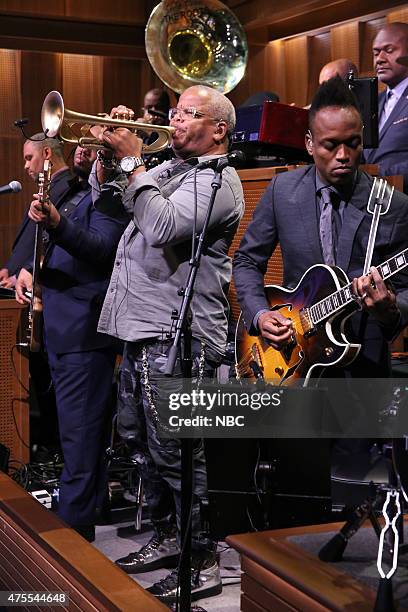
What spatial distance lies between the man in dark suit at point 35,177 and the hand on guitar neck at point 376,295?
1.48 metres

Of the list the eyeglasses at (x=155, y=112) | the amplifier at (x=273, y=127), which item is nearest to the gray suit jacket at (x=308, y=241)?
the amplifier at (x=273, y=127)

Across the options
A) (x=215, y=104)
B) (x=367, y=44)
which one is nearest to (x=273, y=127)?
(x=215, y=104)

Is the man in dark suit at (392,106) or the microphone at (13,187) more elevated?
the man in dark suit at (392,106)

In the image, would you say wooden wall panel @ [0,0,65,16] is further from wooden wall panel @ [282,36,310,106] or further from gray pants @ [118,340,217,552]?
gray pants @ [118,340,217,552]

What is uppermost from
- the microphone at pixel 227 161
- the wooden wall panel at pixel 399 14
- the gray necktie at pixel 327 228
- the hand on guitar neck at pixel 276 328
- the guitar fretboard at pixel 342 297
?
the wooden wall panel at pixel 399 14

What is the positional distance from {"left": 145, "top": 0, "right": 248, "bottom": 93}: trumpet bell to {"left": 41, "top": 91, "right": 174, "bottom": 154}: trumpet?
52.0 inches

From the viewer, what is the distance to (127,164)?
294 centimetres

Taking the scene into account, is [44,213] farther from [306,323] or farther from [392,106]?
[392,106]

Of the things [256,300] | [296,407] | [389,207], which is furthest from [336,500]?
[389,207]

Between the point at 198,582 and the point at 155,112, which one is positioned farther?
the point at 155,112

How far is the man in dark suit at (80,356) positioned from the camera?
3.49m

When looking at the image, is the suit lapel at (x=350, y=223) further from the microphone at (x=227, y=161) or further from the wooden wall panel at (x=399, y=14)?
the wooden wall panel at (x=399, y=14)

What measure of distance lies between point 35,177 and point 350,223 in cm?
155

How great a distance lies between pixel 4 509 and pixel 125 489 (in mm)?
1539
